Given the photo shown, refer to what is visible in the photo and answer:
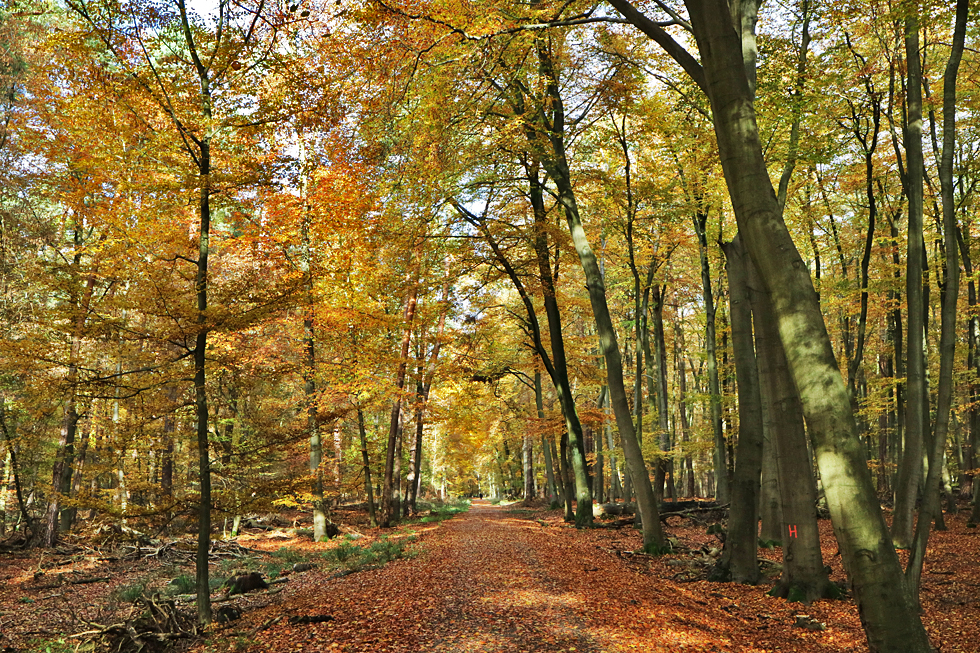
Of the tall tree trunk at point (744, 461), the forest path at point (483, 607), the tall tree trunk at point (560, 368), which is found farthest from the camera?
the tall tree trunk at point (560, 368)

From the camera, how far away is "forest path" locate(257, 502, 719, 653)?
5031mm

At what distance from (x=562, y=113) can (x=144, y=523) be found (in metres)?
11.8

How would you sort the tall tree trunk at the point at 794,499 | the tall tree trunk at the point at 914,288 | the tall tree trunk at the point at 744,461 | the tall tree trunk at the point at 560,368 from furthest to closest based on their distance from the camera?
the tall tree trunk at the point at 560,368 → the tall tree trunk at the point at 744,461 → the tall tree trunk at the point at 794,499 → the tall tree trunk at the point at 914,288

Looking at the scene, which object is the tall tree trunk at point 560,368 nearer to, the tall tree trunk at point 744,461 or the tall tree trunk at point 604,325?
the tall tree trunk at point 604,325

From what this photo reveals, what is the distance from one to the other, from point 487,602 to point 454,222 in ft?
33.0

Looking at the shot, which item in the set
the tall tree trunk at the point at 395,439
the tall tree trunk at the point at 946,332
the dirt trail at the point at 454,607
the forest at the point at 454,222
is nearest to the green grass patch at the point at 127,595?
the forest at the point at 454,222

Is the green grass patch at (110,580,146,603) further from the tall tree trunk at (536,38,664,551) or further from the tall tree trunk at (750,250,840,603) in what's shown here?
the tall tree trunk at (750,250,840,603)

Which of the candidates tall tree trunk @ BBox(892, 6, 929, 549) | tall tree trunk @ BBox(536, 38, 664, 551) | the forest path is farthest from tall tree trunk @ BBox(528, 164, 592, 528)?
tall tree trunk @ BBox(892, 6, 929, 549)

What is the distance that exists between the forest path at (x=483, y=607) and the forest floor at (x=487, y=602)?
0.09ft

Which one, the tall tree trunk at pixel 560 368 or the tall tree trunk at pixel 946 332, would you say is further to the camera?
the tall tree trunk at pixel 560 368

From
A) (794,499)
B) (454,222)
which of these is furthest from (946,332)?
(454,222)

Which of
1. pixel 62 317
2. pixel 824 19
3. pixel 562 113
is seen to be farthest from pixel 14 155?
pixel 824 19

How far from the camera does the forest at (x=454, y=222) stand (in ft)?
19.5

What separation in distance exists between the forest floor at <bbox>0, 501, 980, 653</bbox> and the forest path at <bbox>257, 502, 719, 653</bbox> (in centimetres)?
3
